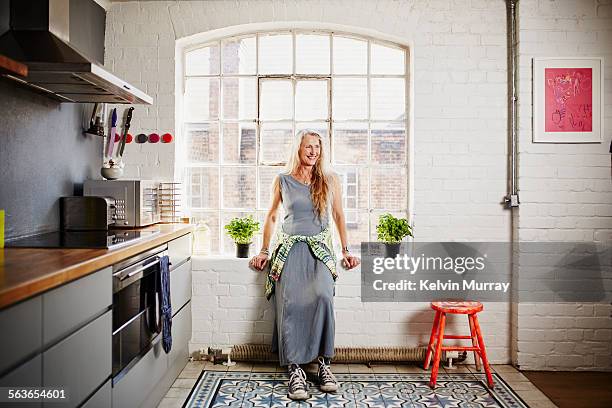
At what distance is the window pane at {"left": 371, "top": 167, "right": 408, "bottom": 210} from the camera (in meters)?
4.27

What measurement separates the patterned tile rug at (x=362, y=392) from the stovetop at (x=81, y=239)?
1.00 m

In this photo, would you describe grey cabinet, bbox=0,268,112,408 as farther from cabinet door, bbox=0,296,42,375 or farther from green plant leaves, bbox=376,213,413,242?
green plant leaves, bbox=376,213,413,242

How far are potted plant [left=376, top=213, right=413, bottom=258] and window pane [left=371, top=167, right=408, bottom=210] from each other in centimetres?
25

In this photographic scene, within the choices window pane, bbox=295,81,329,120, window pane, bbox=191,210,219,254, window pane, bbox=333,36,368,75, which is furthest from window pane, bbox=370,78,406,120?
window pane, bbox=191,210,219,254

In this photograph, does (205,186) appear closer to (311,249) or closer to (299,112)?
(299,112)

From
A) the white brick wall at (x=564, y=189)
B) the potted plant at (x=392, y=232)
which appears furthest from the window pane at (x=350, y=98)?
the white brick wall at (x=564, y=189)

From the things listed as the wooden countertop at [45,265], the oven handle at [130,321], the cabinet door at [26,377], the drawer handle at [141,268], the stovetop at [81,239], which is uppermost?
the stovetop at [81,239]

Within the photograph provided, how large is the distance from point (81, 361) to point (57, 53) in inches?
55.9

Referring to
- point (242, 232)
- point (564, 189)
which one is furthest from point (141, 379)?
point (564, 189)

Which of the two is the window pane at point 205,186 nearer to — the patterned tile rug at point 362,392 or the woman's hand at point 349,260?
the woman's hand at point 349,260

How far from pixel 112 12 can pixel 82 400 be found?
9.47ft

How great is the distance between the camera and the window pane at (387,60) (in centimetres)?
427

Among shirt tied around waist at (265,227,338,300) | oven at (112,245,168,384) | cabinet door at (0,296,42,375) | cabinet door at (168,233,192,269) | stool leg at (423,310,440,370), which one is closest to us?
cabinet door at (0,296,42,375)

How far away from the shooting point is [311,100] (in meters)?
4.28
